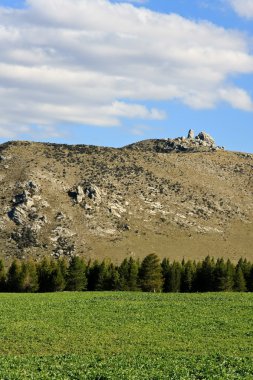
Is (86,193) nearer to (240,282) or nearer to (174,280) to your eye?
(174,280)

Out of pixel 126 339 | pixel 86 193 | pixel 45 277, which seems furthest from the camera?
pixel 86 193

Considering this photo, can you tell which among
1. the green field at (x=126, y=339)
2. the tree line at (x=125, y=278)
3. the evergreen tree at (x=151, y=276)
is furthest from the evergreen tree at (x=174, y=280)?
the green field at (x=126, y=339)

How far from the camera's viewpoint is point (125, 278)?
8944 centimetres

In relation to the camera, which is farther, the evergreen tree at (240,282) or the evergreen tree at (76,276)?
the evergreen tree at (240,282)

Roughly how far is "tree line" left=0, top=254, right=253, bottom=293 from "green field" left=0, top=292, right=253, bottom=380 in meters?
Answer: 24.5

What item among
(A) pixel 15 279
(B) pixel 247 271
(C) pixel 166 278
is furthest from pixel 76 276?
(B) pixel 247 271

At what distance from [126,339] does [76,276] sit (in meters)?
53.1

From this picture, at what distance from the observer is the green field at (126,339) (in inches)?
991

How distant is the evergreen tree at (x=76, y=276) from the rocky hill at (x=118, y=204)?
128 ft

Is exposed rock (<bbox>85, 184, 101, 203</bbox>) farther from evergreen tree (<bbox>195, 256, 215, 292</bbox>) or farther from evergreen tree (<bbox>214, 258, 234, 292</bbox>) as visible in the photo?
evergreen tree (<bbox>214, 258, 234, 292</bbox>)

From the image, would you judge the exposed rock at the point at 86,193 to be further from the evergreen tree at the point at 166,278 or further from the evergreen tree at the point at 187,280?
the evergreen tree at the point at 187,280

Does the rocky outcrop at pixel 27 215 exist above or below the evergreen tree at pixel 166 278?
above

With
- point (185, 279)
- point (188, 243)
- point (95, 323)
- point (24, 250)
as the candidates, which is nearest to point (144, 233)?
point (188, 243)

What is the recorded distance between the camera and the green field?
25.2m
